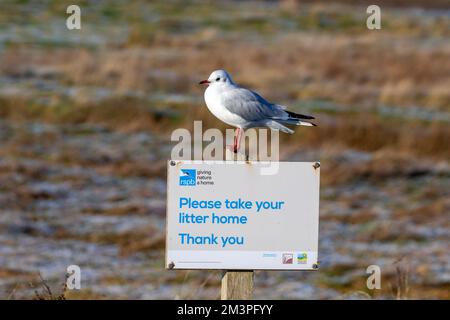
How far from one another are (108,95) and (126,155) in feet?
16.0

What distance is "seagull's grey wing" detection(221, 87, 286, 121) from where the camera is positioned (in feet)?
22.3

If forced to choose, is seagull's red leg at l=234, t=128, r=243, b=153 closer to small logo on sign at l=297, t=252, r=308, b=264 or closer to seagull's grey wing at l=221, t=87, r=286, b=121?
seagull's grey wing at l=221, t=87, r=286, b=121

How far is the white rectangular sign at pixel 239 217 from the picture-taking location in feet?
18.9

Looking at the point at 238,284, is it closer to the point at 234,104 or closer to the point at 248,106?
the point at 234,104

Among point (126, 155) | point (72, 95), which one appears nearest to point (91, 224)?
point (126, 155)

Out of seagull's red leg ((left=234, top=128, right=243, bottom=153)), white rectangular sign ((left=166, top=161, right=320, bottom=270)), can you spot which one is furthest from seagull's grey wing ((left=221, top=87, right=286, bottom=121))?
white rectangular sign ((left=166, top=161, right=320, bottom=270))

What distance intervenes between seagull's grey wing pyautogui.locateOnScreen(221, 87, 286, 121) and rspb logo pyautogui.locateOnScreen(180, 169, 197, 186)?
3.48ft

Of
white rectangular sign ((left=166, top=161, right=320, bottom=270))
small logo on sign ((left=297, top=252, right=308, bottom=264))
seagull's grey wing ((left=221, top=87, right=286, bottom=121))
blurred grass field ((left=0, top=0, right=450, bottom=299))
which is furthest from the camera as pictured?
blurred grass field ((left=0, top=0, right=450, bottom=299))

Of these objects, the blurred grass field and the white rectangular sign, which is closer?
the white rectangular sign

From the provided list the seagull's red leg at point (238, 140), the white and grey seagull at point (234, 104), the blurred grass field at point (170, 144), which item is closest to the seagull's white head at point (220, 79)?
the white and grey seagull at point (234, 104)

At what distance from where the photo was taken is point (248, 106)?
6.93 metres

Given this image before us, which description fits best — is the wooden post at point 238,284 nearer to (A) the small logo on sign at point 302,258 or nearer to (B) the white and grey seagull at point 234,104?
(A) the small logo on sign at point 302,258

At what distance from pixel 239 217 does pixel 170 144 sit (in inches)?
585

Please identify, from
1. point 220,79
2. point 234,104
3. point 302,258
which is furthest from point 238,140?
point 302,258
